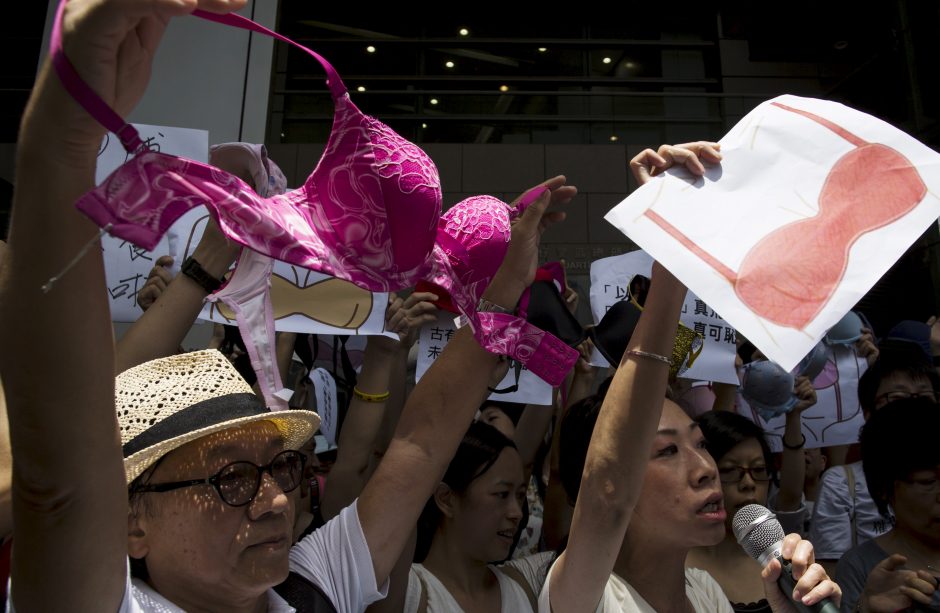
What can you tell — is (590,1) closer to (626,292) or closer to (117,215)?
(626,292)

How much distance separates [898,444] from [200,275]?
1.94 metres

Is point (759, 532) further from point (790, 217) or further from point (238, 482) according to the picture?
point (238, 482)

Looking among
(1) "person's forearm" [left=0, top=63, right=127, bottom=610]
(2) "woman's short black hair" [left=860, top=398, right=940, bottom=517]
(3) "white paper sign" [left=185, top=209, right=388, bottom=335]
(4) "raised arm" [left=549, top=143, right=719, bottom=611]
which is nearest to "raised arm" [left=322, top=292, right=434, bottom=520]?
(3) "white paper sign" [left=185, top=209, right=388, bottom=335]

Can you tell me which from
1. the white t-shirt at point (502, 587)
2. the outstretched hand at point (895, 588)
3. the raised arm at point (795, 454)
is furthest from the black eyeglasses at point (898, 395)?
the white t-shirt at point (502, 587)

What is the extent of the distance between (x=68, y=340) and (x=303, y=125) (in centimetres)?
479

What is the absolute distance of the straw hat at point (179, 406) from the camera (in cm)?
114

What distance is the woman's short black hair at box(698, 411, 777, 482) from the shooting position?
234cm

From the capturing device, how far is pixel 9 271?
752 millimetres

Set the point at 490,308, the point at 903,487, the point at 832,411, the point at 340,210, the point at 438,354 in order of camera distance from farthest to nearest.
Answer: the point at 832,411 < the point at 438,354 < the point at 903,487 < the point at 490,308 < the point at 340,210

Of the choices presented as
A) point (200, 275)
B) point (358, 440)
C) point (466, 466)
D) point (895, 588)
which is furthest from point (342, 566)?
point (895, 588)

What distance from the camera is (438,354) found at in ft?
7.90

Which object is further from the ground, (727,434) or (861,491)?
(727,434)

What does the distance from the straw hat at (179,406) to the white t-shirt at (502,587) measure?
2.30 ft

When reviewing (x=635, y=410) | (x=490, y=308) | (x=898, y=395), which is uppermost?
(x=490, y=308)
